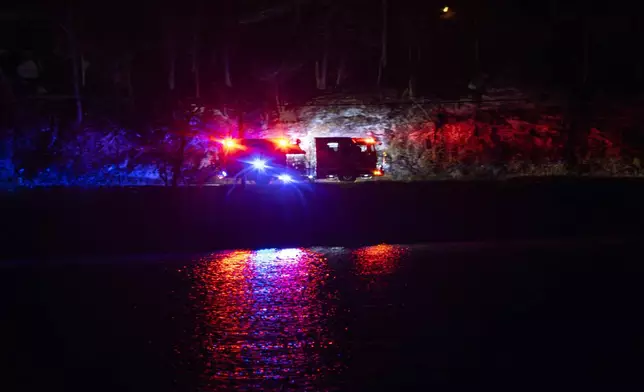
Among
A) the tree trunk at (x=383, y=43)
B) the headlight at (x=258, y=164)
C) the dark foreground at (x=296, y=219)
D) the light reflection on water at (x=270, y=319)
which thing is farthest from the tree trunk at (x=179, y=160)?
the tree trunk at (x=383, y=43)

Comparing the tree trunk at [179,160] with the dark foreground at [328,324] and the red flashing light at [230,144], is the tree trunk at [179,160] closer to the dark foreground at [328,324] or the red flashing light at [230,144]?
the red flashing light at [230,144]

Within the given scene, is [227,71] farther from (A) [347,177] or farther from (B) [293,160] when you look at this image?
(B) [293,160]

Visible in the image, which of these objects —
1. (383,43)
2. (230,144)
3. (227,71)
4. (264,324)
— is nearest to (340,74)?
(383,43)

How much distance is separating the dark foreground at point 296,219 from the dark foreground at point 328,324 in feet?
7.81

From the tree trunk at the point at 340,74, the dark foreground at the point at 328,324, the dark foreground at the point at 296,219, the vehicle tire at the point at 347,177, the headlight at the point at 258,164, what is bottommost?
the dark foreground at the point at 328,324

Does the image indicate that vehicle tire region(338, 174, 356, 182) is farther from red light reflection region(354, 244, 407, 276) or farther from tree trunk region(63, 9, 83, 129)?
tree trunk region(63, 9, 83, 129)

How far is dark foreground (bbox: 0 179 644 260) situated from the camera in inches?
551

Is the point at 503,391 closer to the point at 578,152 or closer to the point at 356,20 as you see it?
the point at 578,152

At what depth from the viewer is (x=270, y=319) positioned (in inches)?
304

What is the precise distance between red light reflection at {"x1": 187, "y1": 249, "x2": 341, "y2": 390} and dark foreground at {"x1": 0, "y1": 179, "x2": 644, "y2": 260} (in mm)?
2823

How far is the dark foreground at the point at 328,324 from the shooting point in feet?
19.1

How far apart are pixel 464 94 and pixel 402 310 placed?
28.2 meters

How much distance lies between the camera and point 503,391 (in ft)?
17.8

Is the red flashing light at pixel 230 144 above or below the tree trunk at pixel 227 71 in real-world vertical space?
below
